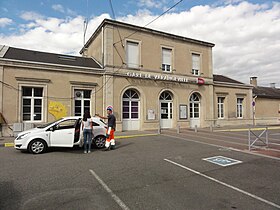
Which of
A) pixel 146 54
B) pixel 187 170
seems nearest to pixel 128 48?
pixel 146 54

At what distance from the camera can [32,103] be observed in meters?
12.3

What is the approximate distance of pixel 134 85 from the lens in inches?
610

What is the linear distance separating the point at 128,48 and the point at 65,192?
44.9 ft

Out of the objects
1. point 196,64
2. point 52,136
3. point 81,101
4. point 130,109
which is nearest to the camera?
point 52,136

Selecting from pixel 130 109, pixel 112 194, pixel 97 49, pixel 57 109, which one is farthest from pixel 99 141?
pixel 97 49

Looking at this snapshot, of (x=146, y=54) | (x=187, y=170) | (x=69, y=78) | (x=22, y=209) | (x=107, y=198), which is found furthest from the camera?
(x=146, y=54)

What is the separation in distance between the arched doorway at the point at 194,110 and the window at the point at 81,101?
1009 centimetres

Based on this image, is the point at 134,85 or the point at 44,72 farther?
the point at 134,85

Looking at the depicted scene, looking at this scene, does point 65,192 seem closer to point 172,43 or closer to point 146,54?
point 146,54

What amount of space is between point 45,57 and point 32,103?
3975 mm

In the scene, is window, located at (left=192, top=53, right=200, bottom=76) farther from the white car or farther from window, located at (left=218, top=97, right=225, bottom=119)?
the white car

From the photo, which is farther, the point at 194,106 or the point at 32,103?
the point at 194,106

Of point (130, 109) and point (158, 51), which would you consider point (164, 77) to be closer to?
point (158, 51)

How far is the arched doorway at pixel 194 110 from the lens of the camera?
18641 millimetres
